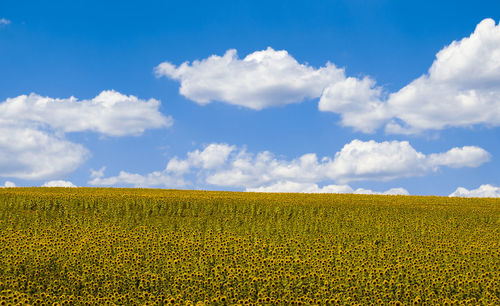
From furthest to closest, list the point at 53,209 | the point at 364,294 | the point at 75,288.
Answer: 1. the point at 53,209
2. the point at 75,288
3. the point at 364,294

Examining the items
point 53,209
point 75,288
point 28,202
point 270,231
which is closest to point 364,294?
point 75,288

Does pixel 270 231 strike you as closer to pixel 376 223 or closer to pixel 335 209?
pixel 376 223

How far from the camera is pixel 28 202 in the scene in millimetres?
28656

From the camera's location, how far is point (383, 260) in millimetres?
13766

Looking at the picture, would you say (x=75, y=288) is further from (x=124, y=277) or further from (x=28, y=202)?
(x=28, y=202)

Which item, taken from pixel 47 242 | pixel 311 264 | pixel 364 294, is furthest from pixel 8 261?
pixel 364 294

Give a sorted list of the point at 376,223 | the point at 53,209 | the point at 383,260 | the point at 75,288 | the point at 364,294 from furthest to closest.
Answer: the point at 53,209, the point at 376,223, the point at 383,260, the point at 75,288, the point at 364,294

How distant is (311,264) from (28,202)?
2295cm

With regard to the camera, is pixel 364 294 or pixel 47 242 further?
pixel 47 242

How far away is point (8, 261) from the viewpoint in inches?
501

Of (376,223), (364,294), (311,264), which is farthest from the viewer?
(376,223)

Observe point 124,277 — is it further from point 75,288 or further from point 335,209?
point 335,209

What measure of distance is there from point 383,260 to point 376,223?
31.2 ft

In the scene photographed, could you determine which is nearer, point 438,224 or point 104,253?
point 104,253
